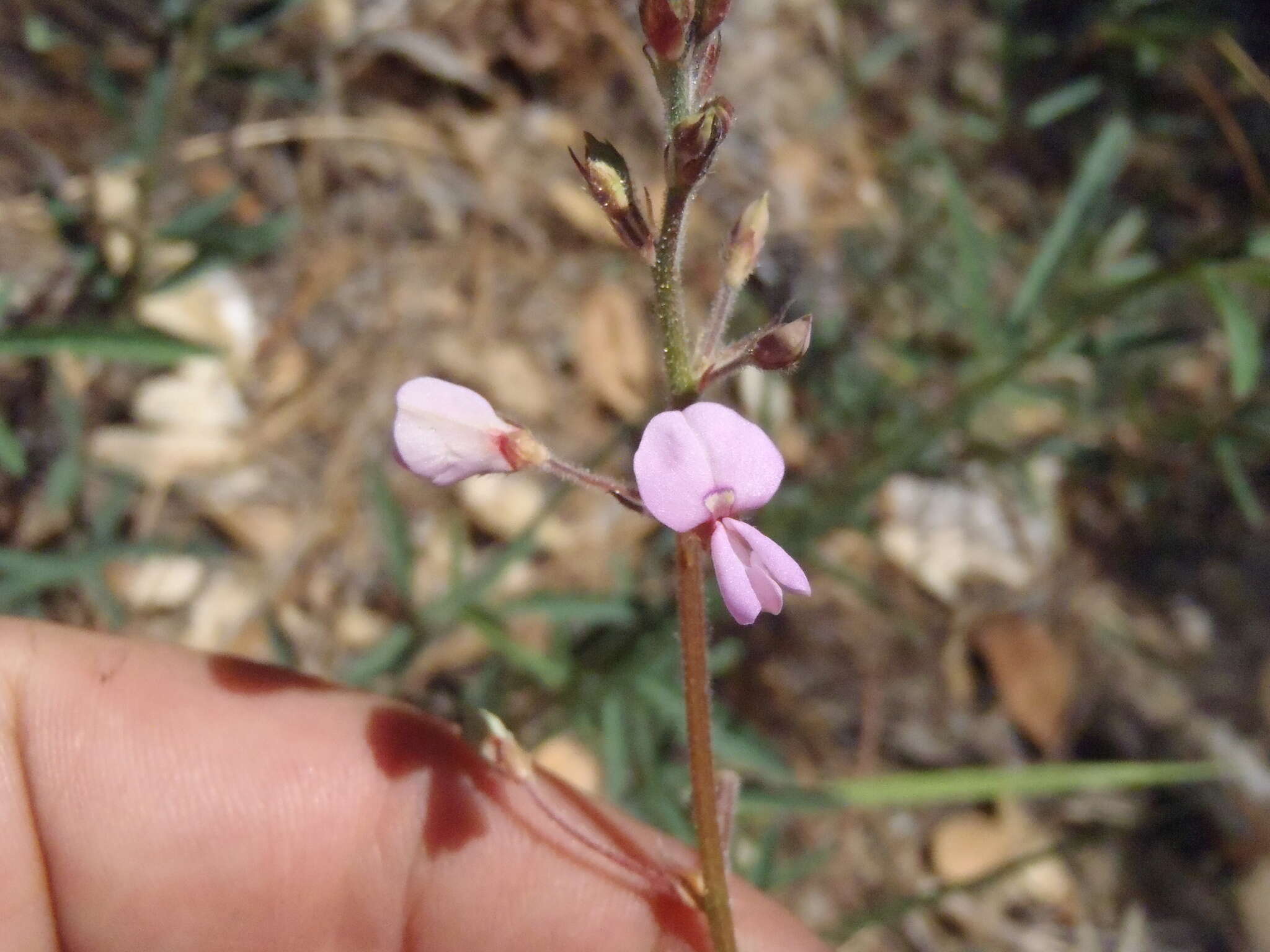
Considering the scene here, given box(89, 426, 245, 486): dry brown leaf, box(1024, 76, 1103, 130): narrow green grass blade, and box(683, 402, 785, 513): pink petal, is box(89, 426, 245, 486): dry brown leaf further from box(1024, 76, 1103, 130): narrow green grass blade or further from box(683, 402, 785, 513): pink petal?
box(1024, 76, 1103, 130): narrow green grass blade

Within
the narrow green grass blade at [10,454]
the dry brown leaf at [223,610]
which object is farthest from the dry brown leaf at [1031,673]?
the narrow green grass blade at [10,454]

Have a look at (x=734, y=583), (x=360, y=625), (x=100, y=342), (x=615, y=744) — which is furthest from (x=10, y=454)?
(x=734, y=583)

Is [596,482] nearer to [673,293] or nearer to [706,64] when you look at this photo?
[673,293]

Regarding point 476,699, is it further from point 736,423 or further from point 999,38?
point 999,38

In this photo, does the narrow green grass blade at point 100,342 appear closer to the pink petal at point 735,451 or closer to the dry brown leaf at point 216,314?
A: the dry brown leaf at point 216,314

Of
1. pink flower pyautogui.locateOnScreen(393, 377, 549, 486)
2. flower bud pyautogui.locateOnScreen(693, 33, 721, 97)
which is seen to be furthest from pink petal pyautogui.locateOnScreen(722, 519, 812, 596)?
flower bud pyautogui.locateOnScreen(693, 33, 721, 97)

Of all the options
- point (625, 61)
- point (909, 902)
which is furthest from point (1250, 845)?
point (625, 61)
